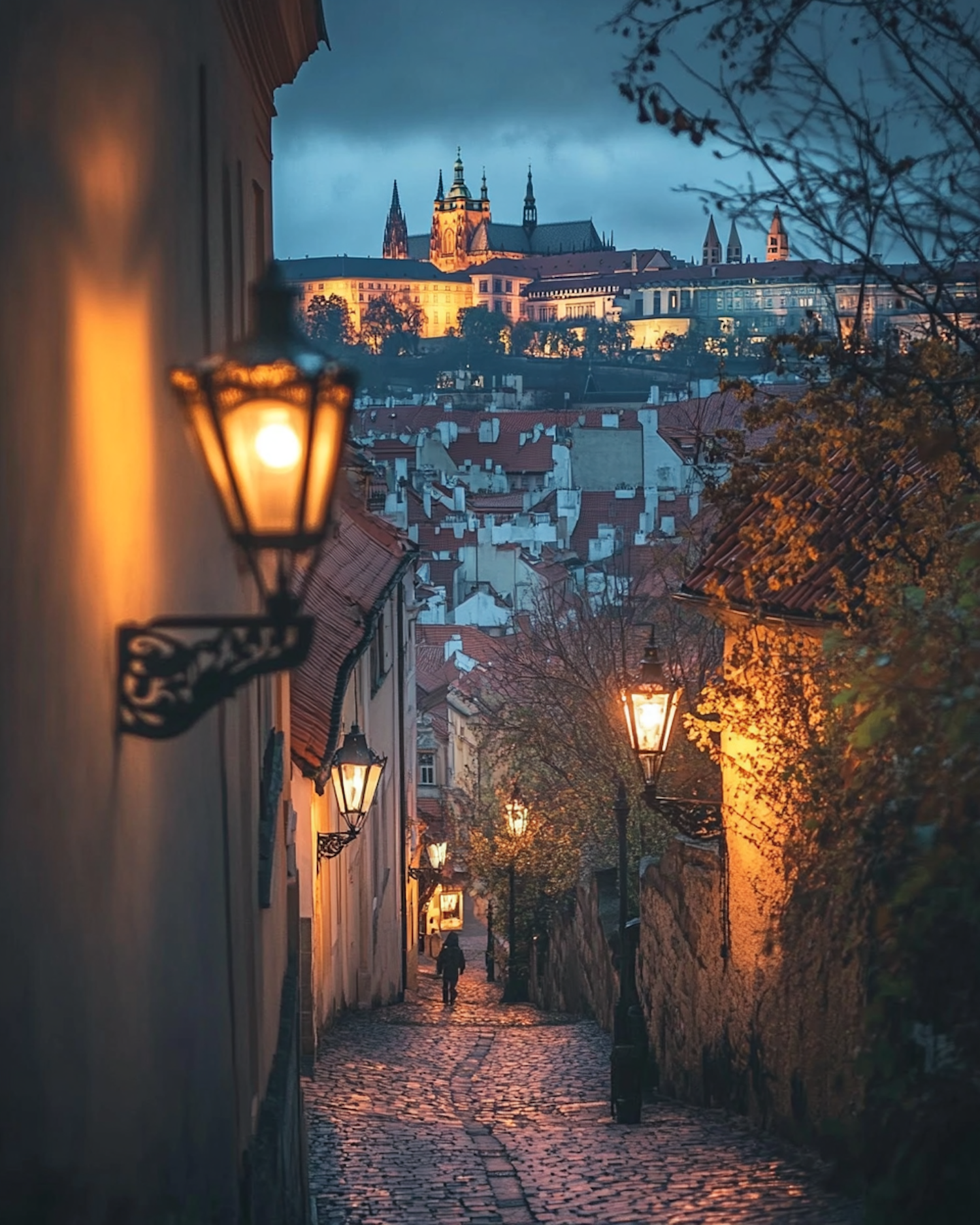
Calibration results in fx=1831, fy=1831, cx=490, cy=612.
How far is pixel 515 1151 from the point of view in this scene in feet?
31.3

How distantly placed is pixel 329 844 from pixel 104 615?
10196 mm

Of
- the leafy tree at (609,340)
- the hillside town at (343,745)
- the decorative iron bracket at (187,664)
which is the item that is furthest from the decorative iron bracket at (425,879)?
the leafy tree at (609,340)

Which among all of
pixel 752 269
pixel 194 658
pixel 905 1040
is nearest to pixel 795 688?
pixel 905 1040

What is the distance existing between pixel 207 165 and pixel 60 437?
2843mm

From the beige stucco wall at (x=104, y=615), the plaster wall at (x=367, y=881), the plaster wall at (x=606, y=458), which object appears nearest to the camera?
the beige stucco wall at (x=104, y=615)

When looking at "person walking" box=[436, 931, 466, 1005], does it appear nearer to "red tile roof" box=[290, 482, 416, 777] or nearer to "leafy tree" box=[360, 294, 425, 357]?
"red tile roof" box=[290, 482, 416, 777]

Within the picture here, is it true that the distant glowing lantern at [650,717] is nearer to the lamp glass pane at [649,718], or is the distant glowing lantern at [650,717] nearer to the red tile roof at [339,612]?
the lamp glass pane at [649,718]

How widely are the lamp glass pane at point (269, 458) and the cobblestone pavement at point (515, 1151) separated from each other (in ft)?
14.3

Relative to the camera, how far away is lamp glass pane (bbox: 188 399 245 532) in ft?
10.5

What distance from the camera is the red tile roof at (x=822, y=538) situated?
8461mm

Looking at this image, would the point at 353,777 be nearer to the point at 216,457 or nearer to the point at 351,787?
the point at 351,787

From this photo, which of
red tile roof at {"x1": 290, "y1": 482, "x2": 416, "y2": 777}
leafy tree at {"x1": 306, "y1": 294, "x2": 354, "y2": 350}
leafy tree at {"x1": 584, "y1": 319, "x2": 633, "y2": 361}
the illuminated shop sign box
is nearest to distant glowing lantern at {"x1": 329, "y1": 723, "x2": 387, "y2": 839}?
red tile roof at {"x1": 290, "y1": 482, "x2": 416, "y2": 777}

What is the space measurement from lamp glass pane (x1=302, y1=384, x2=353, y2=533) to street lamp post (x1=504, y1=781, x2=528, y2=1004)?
64.0 ft

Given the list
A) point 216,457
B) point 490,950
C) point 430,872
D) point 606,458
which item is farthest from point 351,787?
point 606,458
